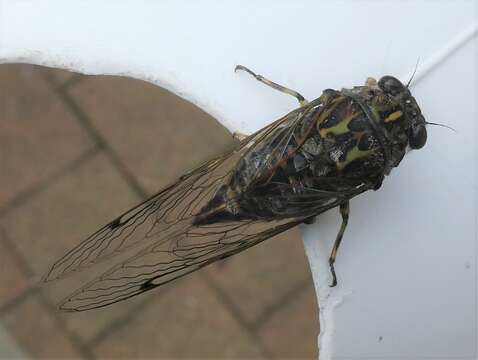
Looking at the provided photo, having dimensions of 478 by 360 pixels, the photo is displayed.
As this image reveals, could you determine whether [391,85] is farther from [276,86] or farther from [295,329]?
[295,329]

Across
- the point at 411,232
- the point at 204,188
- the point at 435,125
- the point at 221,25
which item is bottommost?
the point at 411,232

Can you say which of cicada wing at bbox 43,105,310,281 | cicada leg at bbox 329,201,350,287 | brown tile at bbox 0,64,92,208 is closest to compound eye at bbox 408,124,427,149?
cicada leg at bbox 329,201,350,287

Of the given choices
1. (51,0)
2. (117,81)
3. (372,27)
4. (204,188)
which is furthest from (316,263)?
(117,81)

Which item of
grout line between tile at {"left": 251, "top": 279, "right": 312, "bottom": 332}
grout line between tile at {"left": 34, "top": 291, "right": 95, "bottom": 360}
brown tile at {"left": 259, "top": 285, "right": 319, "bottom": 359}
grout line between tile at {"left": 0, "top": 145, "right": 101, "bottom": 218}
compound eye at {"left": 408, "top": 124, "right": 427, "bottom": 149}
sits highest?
grout line between tile at {"left": 0, "top": 145, "right": 101, "bottom": 218}

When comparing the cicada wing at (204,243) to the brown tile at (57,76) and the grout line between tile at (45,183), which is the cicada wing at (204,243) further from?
the brown tile at (57,76)

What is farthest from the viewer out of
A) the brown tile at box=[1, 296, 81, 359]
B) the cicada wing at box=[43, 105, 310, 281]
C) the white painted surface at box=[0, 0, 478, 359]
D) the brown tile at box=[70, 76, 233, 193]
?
the brown tile at box=[70, 76, 233, 193]

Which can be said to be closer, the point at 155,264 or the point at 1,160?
the point at 155,264

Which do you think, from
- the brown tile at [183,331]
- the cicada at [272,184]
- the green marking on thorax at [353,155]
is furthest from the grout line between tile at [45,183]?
the green marking on thorax at [353,155]

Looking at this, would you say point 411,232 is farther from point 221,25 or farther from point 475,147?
point 221,25

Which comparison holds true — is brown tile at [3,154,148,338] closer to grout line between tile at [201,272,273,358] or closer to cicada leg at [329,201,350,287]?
grout line between tile at [201,272,273,358]
